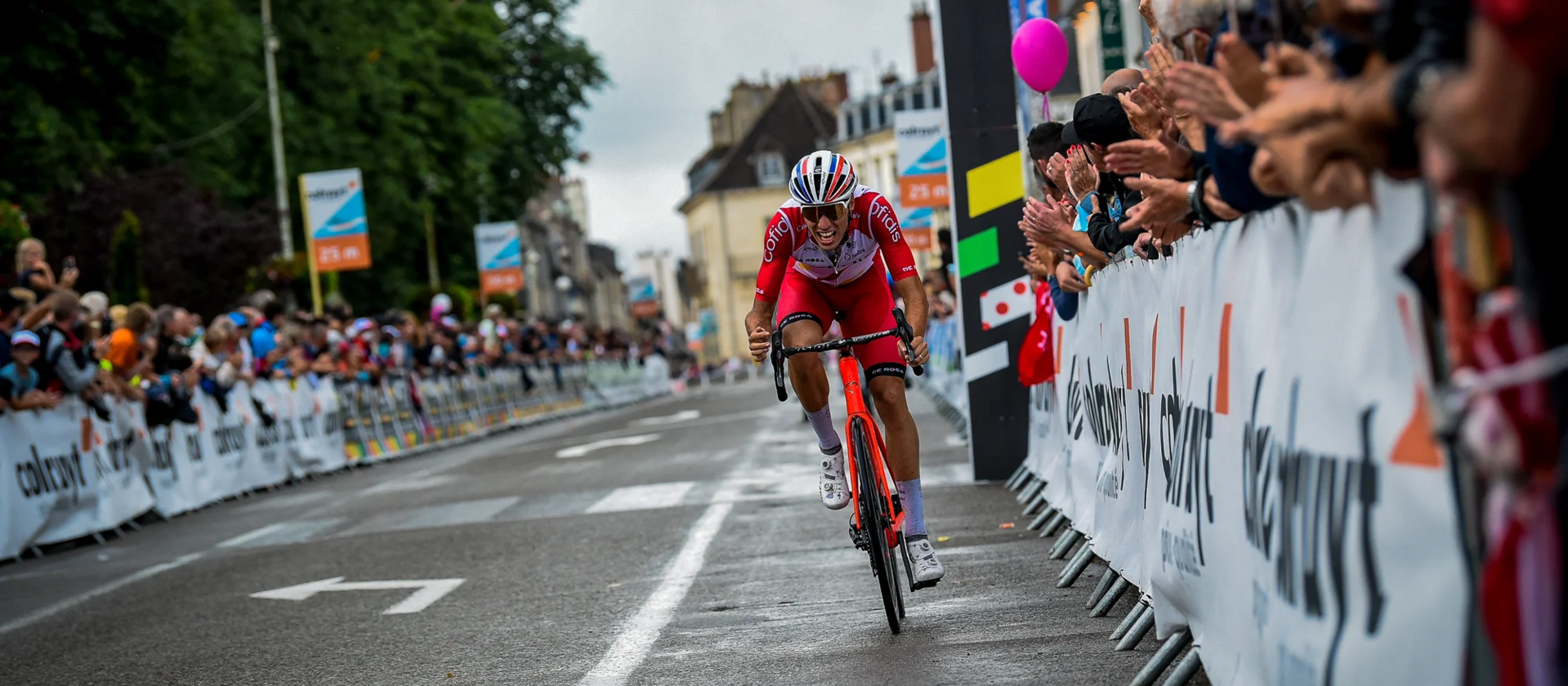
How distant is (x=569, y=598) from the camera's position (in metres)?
9.01

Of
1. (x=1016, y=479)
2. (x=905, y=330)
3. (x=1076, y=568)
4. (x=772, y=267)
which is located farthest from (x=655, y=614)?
(x=1016, y=479)

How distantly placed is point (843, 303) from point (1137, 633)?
94.8 inches

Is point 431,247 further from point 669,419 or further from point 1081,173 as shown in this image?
point 1081,173

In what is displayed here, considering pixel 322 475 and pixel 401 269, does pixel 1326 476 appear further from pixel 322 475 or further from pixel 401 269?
pixel 401 269

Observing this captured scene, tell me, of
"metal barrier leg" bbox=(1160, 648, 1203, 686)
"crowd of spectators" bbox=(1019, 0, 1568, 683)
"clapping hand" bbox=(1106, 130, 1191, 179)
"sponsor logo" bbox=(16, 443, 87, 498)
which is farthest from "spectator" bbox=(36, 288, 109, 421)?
"crowd of spectators" bbox=(1019, 0, 1568, 683)

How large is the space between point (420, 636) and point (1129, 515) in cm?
314

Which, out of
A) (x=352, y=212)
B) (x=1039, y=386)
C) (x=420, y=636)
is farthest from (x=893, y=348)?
(x=352, y=212)

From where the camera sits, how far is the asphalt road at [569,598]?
22.5 ft

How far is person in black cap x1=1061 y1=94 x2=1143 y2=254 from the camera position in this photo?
24.3 feet

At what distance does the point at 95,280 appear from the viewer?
3114cm

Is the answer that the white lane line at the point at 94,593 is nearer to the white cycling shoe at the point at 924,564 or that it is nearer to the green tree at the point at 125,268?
the white cycling shoe at the point at 924,564

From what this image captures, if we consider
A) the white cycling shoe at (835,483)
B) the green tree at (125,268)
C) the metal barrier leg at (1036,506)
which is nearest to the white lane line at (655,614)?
the white cycling shoe at (835,483)

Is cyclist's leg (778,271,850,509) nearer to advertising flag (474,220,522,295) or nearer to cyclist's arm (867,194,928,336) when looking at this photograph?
cyclist's arm (867,194,928,336)

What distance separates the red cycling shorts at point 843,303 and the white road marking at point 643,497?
5.49 meters
